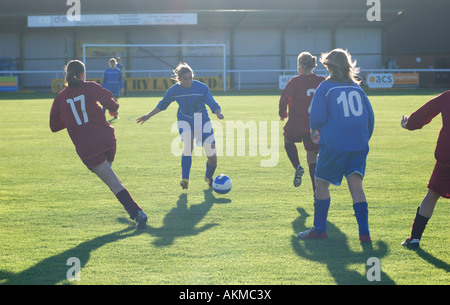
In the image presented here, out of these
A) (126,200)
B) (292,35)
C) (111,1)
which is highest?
(111,1)

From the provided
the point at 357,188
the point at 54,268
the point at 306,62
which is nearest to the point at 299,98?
the point at 306,62

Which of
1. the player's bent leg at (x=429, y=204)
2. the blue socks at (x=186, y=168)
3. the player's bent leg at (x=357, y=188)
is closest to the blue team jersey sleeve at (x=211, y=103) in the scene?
the blue socks at (x=186, y=168)

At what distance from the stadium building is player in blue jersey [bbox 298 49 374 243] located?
1338 inches

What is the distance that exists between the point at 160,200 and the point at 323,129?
9.37ft

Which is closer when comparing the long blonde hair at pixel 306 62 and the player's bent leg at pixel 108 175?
the player's bent leg at pixel 108 175

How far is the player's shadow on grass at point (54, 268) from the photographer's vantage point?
428 centimetres

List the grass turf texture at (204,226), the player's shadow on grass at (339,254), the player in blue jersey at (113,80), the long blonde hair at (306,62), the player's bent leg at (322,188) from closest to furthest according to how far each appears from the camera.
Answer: the player's shadow on grass at (339,254), the grass turf texture at (204,226), the player's bent leg at (322,188), the long blonde hair at (306,62), the player in blue jersey at (113,80)

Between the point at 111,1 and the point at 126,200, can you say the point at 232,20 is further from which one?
the point at 126,200

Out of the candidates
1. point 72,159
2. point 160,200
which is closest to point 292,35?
point 72,159

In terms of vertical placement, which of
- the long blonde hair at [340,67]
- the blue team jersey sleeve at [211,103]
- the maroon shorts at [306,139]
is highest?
the long blonde hair at [340,67]

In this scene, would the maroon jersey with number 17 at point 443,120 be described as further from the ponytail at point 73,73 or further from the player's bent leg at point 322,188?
the ponytail at point 73,73

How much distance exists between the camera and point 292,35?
4247 cm

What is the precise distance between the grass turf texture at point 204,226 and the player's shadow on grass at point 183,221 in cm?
1
